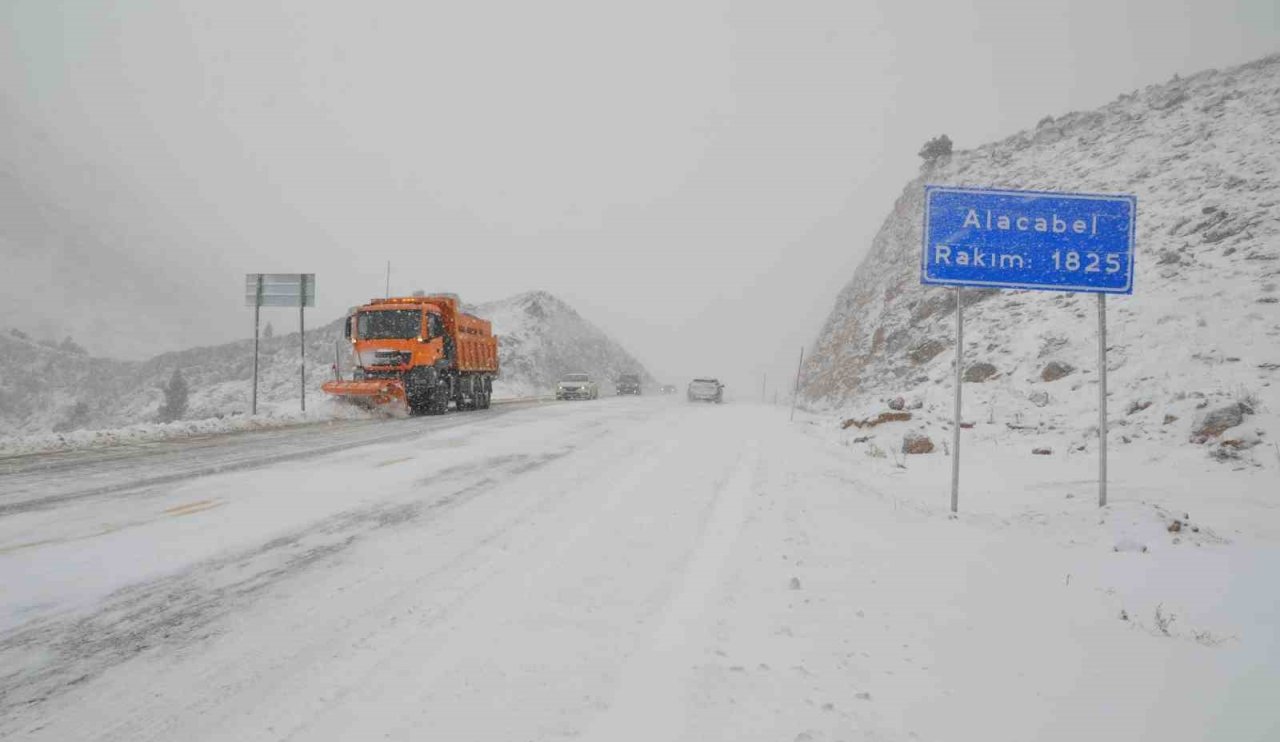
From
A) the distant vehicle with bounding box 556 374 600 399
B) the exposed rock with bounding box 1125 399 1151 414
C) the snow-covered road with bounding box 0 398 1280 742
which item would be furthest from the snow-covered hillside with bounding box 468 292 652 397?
the snow-covered road with bounding box 0 398 1280 742

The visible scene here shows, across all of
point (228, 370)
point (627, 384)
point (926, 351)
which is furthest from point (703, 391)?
point (228, 370)

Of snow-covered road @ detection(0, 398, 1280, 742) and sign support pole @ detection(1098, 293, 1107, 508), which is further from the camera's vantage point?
sign support pole @ detection(1098, 293, 1107, 508)

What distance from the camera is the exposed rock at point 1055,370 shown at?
13.5 m

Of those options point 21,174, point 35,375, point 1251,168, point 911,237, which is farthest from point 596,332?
point 21,174

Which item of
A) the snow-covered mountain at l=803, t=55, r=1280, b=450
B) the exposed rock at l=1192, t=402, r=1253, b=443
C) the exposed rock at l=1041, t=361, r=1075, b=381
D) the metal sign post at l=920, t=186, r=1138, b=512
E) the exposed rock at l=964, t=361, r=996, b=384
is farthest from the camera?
the exposed rock at l=964, t=361, r=996, b=384

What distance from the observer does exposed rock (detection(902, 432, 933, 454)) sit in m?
10.8

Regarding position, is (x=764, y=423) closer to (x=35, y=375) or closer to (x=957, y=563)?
(x=957, y=563)

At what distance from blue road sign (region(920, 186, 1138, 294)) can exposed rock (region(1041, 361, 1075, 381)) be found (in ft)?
27.1

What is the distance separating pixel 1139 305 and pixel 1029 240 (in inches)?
412

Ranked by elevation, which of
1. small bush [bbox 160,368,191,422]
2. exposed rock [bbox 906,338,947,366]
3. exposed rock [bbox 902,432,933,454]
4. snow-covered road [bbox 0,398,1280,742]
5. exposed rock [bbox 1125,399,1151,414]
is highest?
exposed rock [bbox 906,338,947,366]

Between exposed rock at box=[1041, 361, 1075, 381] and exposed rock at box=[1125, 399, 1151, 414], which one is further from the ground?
exposed rock at box=[1041, 361, 1075, 381]

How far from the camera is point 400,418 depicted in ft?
56.8

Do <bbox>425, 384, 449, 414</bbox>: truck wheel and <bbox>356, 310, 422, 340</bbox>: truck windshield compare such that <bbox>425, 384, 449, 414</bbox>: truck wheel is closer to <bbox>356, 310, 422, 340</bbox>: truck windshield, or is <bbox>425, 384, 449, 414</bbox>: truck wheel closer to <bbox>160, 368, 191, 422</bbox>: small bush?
<bbox>356, 310, 422, 340</bbox>: truck windshield

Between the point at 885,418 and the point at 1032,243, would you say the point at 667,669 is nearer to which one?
the point at 1032,243
